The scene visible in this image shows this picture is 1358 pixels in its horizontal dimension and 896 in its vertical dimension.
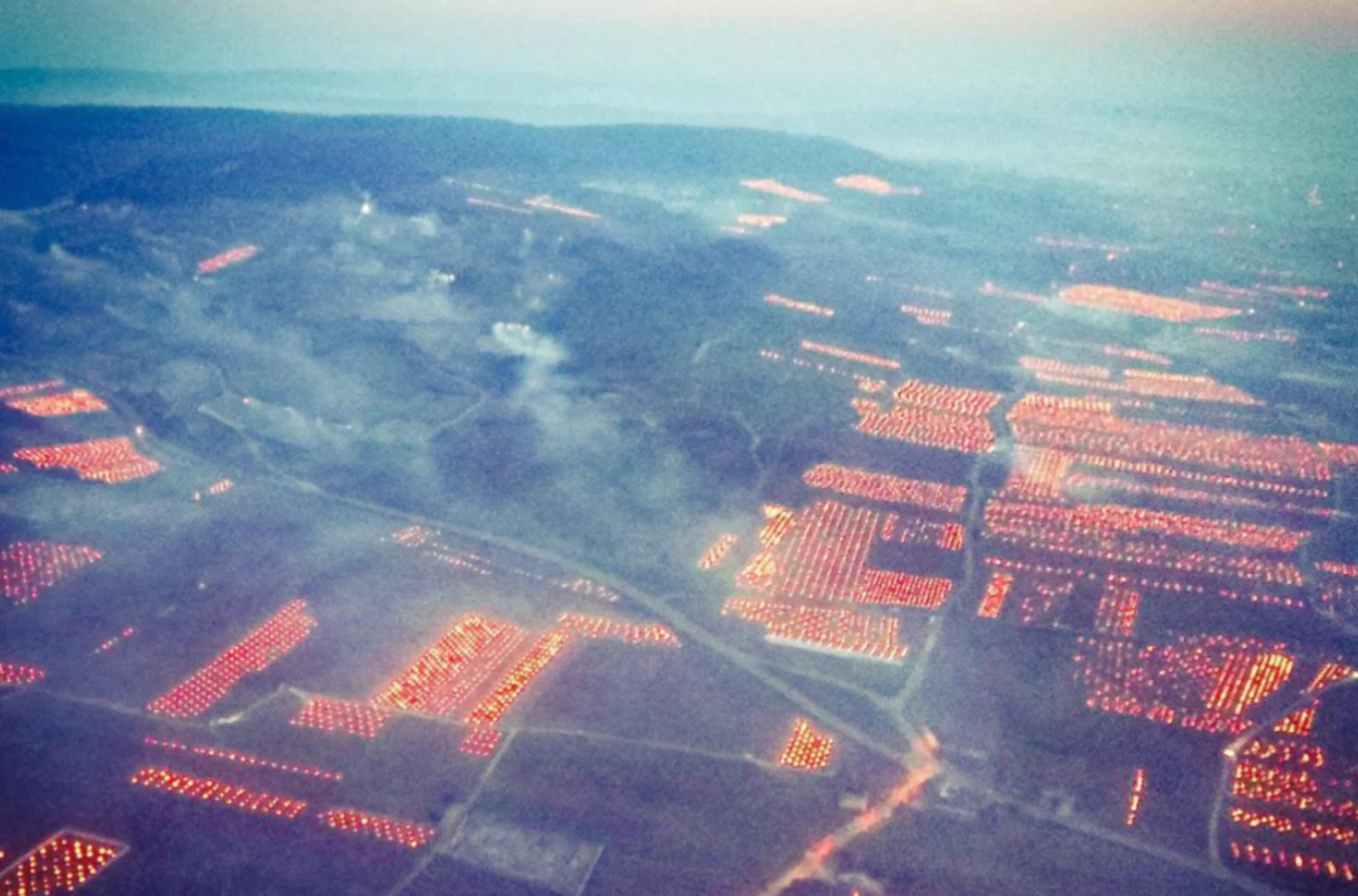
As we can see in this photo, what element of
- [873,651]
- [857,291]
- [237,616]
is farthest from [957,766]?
[857,291]

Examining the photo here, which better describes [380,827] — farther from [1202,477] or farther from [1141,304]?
[1141,304]

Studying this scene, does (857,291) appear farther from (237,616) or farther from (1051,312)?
(237,616)

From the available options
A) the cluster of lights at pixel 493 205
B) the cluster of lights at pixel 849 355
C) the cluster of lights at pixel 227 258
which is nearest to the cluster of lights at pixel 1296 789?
the cluster of lights at pixel 849 355

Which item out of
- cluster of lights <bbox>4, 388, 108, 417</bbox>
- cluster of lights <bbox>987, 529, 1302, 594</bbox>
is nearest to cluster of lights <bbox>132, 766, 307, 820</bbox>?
cluster of lights <bbox>987, 529, 1302, 594</bbox>

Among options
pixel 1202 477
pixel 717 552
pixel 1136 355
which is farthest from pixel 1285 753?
pixel 1136 355

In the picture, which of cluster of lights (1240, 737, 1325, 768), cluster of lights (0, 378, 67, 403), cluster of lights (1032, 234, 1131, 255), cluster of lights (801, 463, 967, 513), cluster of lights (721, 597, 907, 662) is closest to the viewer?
cluster of lights (1240, 737, 1325, 768)

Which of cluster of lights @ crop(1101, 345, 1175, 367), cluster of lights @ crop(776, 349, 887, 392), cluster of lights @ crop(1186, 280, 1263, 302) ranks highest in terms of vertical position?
cluster of lights @ crop(1186, 280, 1263, 302)

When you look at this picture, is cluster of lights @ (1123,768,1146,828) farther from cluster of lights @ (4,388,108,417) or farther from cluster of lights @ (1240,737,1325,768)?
cluster of lights @ (4,388,108,417)
